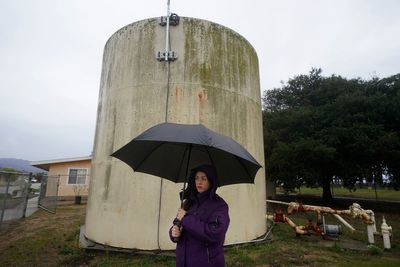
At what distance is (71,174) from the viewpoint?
22344 millimetres

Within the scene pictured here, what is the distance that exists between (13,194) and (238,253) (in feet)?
28.6

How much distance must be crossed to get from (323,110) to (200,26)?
468 inches

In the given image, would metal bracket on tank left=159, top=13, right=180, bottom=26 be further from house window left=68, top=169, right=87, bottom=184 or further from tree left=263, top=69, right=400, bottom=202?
house window left=68, top=169, right=87, bottom=184

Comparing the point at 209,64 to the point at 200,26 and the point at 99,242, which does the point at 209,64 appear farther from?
the point at 99,242

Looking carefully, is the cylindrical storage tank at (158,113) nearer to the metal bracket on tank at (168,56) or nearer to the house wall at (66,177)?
the metal bracket on tank at (168,56)

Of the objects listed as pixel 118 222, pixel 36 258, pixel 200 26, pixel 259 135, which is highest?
pixel 200 26

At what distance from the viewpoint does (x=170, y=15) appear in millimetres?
6812

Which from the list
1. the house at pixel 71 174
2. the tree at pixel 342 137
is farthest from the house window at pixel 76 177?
the tree at pixel 342 137

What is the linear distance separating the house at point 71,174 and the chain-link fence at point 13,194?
981 cm

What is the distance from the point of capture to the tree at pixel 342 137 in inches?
539

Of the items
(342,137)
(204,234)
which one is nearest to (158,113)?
(204,234)

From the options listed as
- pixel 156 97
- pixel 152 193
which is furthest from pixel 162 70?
pixel 152 193

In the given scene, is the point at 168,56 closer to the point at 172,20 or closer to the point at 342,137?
the point at 172,20

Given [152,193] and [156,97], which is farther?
[156,97]
